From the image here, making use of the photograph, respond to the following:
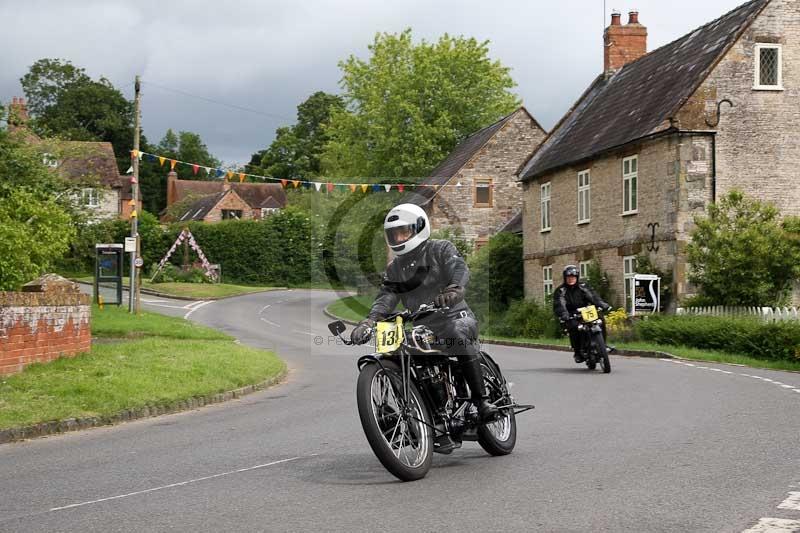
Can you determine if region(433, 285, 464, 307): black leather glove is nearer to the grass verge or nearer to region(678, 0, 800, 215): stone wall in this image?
the grass verge

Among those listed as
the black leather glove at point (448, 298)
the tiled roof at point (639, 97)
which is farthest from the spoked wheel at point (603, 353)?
the tiled roof at point (639, 97)

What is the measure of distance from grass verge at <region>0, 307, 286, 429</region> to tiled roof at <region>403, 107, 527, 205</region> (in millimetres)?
32405

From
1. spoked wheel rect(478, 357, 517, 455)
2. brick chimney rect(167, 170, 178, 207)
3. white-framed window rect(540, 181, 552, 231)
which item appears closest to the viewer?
spoked wheel rect(478, 357, 517, 455)

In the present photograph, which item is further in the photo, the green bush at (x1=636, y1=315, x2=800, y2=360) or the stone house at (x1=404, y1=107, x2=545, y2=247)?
the stone house at (x1=404, y1=107, x2=545, y2=247)

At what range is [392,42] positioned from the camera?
63594mm

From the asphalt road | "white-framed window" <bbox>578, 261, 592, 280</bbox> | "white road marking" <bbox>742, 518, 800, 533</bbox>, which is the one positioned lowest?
the asphalt road

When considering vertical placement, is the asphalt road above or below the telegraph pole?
below

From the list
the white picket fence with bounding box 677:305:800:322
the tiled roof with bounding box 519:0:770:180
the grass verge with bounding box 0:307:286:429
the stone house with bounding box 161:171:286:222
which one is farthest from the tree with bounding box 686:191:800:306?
the stone house with bounding box 161:171:286:222

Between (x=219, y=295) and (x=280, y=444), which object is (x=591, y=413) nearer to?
(x=280, y=444)

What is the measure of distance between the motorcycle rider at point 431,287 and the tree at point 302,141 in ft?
293

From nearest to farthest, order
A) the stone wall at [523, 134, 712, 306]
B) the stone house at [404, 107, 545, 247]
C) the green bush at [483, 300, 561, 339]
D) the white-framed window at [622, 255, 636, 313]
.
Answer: the stone wall at [523, 134, 712, 306] < the white-framed window at [622, 255, 636, 313] < the green bush at [483, 300, 561, 339] < the stone house at [404, 107, 545, 247]

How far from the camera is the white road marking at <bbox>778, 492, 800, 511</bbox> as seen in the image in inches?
250

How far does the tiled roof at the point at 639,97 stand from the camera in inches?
1231

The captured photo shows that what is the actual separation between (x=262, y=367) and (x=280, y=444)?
9423mm
